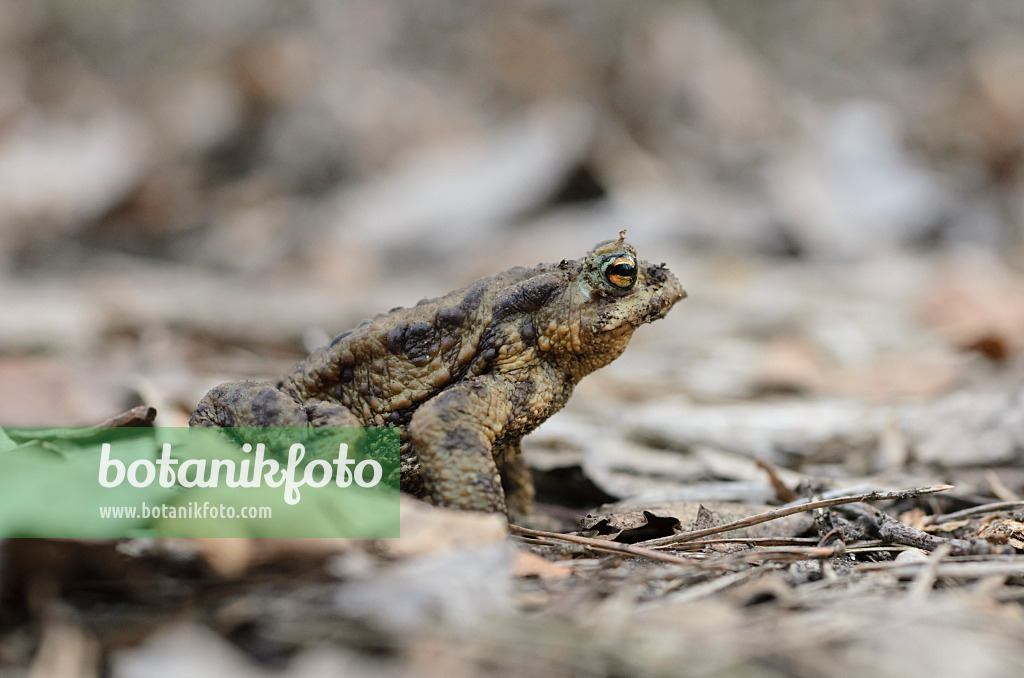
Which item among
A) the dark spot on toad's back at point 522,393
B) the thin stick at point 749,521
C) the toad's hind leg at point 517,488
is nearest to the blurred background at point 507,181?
the toad's hind leg at point 517,488

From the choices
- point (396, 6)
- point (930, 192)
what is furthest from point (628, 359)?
point (396, 6)

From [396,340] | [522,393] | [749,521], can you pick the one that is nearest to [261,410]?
[396,340]

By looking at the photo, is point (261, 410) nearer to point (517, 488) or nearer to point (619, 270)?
point (517, 488)

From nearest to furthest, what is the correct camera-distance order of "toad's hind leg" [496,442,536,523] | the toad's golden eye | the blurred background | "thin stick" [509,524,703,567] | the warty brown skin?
"thin stick" [509,524,703,567], the warty brown skin, the toad's golden eye, "toad's hind leg" [496,442,536,523], the blurred background

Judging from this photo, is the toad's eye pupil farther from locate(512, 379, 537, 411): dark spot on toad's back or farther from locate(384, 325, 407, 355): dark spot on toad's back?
locate(384, 325, 407, 355): dark spot on toad's back

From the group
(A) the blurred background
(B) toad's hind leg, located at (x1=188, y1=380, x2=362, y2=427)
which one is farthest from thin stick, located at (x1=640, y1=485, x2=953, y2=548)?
(A) the blurred background

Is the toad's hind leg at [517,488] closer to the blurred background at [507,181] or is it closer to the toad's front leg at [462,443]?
the toad's front leg at [462,443]

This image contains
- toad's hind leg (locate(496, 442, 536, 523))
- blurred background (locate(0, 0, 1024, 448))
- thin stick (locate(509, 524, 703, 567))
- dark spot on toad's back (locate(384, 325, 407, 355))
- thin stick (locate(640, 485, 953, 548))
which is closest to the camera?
thin stick (locate(509, 524, 703, 567))
